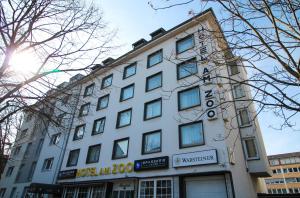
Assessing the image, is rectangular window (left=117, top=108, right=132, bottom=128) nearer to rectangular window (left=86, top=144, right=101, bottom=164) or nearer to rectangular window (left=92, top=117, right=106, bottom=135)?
rectangular window (left=92, top=117, right=106, bottom=135)

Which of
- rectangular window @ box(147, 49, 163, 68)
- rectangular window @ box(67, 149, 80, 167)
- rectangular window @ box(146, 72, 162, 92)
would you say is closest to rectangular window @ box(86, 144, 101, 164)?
rectangular window @ box(67, 149, 80, 167)

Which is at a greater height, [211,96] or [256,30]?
[211,96]

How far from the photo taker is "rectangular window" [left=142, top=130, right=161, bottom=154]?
48.5 feet

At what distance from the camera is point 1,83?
740 centimetres

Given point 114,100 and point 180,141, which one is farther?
point 114,100

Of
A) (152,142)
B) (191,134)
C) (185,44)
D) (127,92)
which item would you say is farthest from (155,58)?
(191,134)

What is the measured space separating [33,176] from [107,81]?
1404cm

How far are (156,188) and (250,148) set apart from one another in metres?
7.39

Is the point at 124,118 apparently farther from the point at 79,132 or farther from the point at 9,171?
the point at 9,171

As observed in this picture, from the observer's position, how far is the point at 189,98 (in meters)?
15.1

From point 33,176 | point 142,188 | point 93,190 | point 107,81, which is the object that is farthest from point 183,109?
point 33,176

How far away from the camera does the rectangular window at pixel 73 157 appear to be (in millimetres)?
20422

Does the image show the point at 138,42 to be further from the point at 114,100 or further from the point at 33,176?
the point at 33,176

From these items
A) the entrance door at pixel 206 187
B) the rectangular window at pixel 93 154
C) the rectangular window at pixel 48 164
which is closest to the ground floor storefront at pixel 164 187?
the entrance door at pixel 206 187
